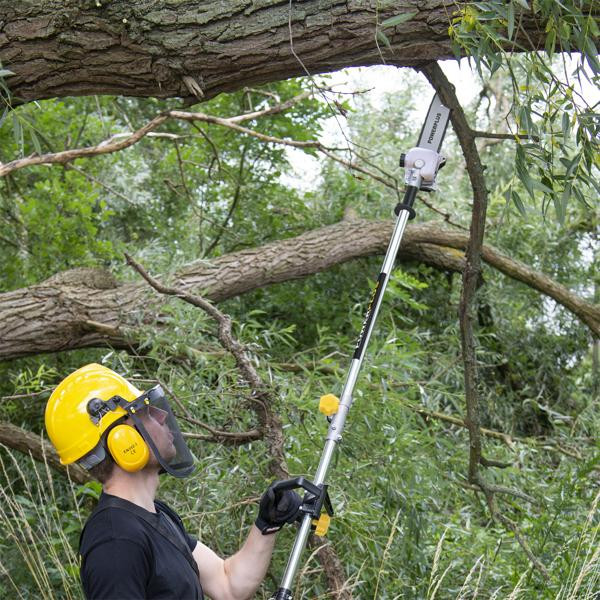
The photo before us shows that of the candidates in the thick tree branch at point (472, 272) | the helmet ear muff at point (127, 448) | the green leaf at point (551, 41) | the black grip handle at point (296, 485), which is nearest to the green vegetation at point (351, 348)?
the green leaf at point (551, 41)

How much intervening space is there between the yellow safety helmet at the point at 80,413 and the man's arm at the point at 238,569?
0.52 m

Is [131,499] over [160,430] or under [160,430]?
under

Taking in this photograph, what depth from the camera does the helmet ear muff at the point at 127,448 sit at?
226cm

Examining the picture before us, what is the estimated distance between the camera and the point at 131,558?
6.91 feet

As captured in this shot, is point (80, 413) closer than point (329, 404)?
Yes

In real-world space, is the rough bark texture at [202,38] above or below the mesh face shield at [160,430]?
above

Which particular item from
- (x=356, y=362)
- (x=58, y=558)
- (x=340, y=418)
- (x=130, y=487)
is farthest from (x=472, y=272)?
(x=58, y=558)

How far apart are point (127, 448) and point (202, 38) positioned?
1.26 meters

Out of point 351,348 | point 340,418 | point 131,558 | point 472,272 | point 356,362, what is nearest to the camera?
point 131,558

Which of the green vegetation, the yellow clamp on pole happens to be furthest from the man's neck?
the green vegetation

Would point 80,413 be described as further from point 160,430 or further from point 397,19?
point 397,19

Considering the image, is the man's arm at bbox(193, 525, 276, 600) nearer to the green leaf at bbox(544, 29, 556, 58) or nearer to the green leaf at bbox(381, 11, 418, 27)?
the green leaf at bbox(381, 11, 418, 27)

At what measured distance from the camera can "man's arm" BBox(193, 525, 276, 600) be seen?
2.56 meters

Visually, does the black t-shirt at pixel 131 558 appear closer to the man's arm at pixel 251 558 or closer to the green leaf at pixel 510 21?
the man's arm at pixel 251 558
